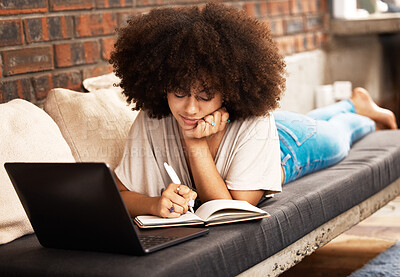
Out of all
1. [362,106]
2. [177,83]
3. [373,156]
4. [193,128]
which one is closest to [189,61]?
[177,83]

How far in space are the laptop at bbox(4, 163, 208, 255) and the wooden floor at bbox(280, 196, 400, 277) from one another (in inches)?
41.0

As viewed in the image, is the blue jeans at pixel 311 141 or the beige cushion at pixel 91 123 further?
the blue jeans at pixel 311 141

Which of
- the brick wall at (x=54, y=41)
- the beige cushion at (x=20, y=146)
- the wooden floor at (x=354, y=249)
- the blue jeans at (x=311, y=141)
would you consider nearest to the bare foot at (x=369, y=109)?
the blue jeans at (x=311, y=141)

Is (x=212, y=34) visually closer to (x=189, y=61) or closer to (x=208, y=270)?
(x=189, y=61)

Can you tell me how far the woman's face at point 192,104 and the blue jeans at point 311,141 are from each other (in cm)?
56

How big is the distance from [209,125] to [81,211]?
1.58 feet

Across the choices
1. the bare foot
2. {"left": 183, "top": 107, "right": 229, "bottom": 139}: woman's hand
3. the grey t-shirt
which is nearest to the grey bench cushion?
the grey t-shirt

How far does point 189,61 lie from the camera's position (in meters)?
1.70

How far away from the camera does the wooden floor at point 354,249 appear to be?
8.27 feet

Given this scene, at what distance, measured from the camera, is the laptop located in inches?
55.4

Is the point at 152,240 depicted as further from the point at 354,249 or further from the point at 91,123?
the point at 354,249

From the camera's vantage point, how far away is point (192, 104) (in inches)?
68.2

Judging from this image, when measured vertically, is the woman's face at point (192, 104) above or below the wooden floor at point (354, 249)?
above

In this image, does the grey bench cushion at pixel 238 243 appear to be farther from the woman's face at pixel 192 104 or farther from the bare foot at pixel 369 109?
the bare foot at pixel 369 109
